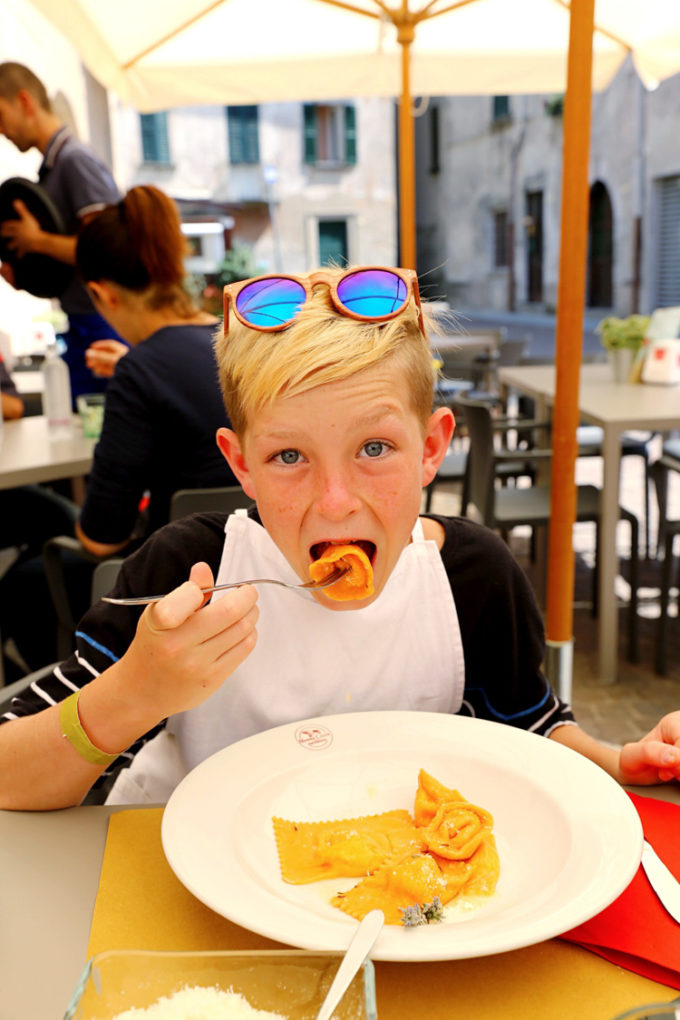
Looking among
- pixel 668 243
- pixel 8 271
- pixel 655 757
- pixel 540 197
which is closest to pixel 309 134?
pixel 540 197

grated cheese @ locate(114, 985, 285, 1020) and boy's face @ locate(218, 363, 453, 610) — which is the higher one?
boy's face @ locate(218, 363, 453, 610)

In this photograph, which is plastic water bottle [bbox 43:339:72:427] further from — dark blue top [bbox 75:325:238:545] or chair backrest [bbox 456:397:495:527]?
chair backrest [bbox 456:397:495:527]

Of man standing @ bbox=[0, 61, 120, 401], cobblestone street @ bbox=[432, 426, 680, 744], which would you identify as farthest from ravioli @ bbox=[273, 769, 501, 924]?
man standing @ bbox=[0, 61, 120, 401]

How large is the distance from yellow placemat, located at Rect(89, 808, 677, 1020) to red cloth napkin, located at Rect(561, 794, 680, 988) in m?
0.01

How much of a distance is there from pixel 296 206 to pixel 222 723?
84.0ft

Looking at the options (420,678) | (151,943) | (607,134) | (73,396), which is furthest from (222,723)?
(607,134)

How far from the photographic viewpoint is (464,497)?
17.6ft

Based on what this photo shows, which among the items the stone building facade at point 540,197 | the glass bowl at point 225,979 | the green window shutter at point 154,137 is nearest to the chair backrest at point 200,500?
the glass bowl at point 225,979

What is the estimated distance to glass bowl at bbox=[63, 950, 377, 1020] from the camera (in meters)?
0.63

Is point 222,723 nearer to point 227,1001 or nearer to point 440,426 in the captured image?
point 440,426

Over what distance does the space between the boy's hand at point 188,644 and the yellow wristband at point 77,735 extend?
114 millimetres

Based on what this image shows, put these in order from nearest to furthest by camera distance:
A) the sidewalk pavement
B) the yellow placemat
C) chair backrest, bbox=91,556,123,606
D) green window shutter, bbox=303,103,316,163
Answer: the yellow placemat
chair backrest, bbox=91,556,123,606
the sidewalk pavement
green window shutter, bbox=303,103,316,163

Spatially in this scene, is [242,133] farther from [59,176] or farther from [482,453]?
[482,453]

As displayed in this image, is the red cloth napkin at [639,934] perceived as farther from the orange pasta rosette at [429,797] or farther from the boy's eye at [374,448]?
the boy's eye at [374,448]
